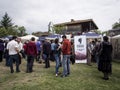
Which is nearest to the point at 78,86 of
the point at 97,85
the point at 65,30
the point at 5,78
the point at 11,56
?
the point at 97,85

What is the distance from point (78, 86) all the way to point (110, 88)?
1299 millimetres

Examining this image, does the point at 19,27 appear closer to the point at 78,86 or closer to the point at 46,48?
the point at 46,48

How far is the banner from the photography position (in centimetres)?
1876

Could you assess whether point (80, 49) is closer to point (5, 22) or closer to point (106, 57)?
point (106, 57)

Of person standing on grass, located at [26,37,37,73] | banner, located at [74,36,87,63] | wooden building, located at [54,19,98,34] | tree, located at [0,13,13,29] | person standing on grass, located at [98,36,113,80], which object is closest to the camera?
person standing on grass, located at [98,36,113,80]

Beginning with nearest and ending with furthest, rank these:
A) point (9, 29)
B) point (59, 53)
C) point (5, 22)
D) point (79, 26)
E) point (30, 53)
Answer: point (59, 53) → point (30, 53) → point (79, 26) → point (9, 29) → point (5, 22)


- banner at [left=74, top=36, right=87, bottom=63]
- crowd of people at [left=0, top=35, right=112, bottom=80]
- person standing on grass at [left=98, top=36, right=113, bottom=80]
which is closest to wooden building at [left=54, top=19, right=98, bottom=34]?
banner at [left=74, top=36, right=87, bottom=63]

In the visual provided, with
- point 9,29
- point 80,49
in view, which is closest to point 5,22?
point 9,29

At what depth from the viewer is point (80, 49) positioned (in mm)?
19234

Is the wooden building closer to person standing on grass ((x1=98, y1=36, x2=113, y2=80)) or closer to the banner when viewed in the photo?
the banner

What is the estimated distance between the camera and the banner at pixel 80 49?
61.5ft

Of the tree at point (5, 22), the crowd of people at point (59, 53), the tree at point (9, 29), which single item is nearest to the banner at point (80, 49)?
the crowd of people at point (59, 53)

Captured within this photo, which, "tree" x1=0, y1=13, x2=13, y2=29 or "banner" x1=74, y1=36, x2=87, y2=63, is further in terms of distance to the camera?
"tree" x1=0, y1=13, x2=13, y2=29

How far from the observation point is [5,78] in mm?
12094
